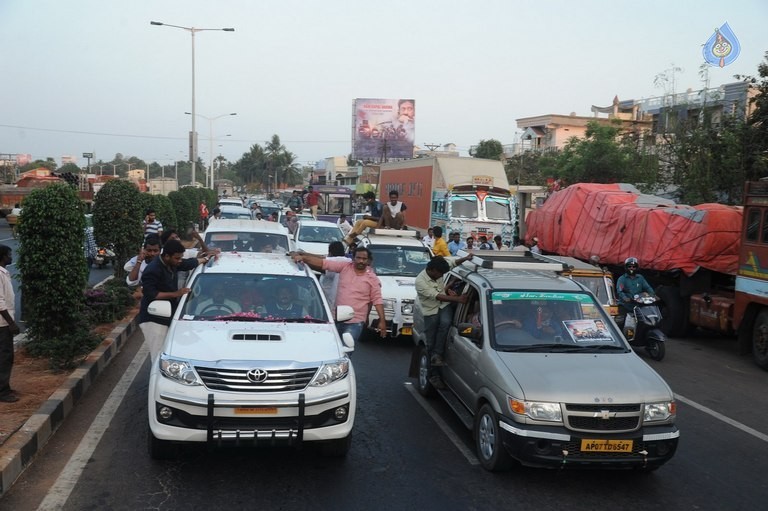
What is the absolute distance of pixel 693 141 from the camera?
2219cm

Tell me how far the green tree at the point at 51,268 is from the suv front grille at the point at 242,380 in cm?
443

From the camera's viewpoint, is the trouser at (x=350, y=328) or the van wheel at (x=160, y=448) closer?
the van wheel at (x=160, y=448)

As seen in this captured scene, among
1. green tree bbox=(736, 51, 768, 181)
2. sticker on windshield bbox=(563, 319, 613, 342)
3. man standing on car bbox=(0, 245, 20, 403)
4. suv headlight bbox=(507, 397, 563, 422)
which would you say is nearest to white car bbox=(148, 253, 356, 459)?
suv headlight bbox=(507, 397, 563, 422)

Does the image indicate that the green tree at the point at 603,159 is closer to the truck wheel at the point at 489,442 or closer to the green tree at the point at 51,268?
the green tree at the point at 51,268

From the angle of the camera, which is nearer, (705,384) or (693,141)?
(705,384)

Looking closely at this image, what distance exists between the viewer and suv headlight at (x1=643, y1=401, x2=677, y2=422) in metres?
5.64

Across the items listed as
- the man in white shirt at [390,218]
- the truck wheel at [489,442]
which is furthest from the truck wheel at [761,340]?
the man in white shirt at [390,218]

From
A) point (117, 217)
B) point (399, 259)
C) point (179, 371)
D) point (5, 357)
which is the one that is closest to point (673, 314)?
point (399, 259)

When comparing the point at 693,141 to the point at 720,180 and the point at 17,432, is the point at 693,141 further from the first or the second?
the point at 17,432

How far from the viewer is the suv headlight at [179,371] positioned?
5.45 m

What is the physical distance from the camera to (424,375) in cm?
836

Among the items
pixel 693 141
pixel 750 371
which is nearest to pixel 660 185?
pixel 693 141

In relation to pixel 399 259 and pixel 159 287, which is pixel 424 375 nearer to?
pixel 159 287

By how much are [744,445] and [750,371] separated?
4.53 meters
